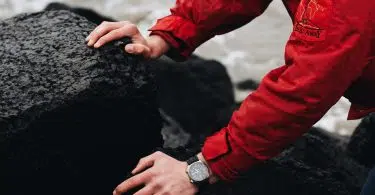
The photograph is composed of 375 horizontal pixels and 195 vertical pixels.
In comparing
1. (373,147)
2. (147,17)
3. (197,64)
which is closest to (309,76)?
(373,147)

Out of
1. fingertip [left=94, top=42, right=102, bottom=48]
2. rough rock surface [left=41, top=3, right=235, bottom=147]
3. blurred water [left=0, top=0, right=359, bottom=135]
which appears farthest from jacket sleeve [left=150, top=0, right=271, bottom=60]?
blurred water [left=0, top=0, right=359, bottom=135]

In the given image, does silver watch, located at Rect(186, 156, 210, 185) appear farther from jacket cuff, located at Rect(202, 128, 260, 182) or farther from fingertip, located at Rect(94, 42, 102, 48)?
fingertip, located at Rect(94, 42, 102, 48)

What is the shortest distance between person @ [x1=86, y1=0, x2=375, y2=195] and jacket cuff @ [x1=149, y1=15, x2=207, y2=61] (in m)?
0.21

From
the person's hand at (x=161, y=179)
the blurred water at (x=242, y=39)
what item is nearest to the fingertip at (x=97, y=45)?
the person's hand at (x=161, y=179)

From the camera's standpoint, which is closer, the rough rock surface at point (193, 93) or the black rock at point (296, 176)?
the black rock at point (296, 176)

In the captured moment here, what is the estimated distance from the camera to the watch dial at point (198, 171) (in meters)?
1.90

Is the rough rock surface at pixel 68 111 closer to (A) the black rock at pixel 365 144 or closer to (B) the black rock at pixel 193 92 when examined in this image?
(A) the black rock at pixel 365 144

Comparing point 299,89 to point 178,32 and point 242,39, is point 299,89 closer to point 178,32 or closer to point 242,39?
point 178,32

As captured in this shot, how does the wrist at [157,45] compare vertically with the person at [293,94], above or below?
above

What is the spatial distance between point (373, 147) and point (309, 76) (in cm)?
157

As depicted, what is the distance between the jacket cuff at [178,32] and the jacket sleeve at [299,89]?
67 cm

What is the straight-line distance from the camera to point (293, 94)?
168 cm

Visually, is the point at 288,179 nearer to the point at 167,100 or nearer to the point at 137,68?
the point at 137,68

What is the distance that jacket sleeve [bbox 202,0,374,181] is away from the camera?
60.9 inches
